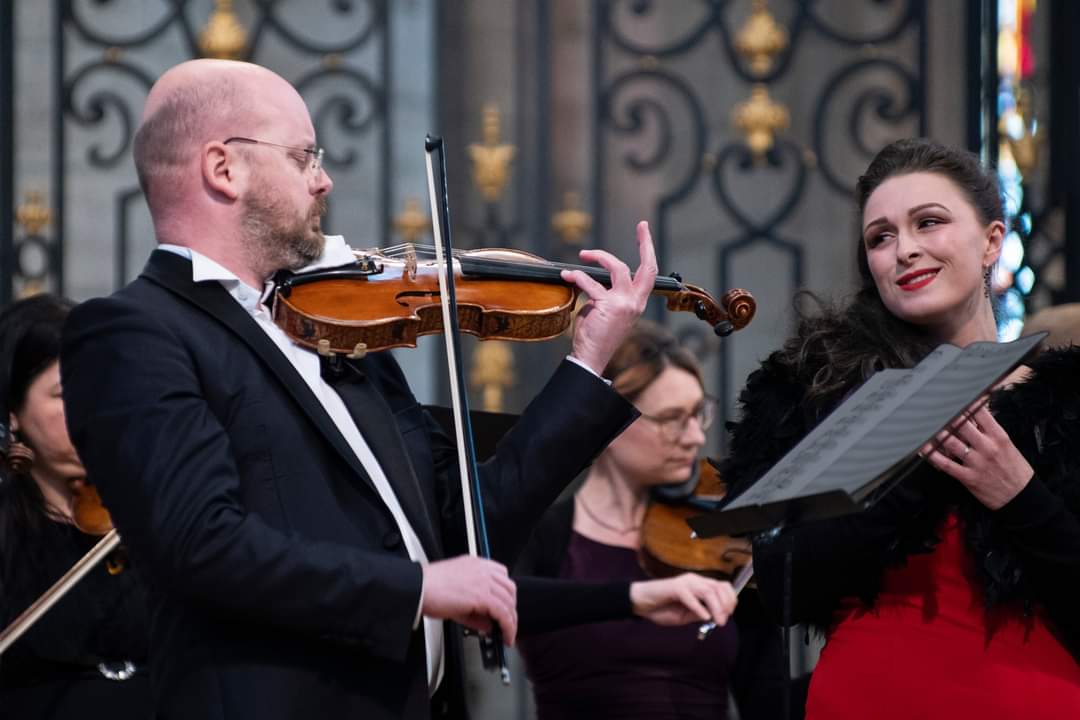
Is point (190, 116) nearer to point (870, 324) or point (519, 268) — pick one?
point (519, 268)

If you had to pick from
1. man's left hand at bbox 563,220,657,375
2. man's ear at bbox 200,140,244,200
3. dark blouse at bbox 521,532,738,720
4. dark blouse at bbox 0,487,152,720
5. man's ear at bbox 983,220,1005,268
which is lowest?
dark blouse at bbox 521,532,738,720

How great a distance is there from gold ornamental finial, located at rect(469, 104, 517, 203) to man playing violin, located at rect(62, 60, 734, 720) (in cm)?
259

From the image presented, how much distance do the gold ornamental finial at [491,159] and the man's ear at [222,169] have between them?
A: 2.74 m

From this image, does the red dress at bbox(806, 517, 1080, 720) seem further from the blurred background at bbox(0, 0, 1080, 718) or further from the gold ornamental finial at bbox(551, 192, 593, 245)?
the gold ornamental finial at bbox(551, 192, 593, 245)

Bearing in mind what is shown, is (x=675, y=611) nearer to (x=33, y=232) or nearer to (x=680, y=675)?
(x=680, y=675)

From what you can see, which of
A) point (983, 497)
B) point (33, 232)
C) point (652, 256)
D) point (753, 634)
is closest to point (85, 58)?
point (33, 232)

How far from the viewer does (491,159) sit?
16.4 feet

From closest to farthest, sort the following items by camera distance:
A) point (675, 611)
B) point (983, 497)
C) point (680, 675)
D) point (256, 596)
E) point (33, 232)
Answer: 1. point (256, 596)
2. point (675, 611)
3. point (983, 497)
4. point (680, 675)
5. point (33, 232)

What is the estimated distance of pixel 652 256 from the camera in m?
2.42

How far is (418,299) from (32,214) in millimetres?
2929

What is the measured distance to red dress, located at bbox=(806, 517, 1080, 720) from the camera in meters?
2.45

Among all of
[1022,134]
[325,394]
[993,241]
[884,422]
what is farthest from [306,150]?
[1022,134]

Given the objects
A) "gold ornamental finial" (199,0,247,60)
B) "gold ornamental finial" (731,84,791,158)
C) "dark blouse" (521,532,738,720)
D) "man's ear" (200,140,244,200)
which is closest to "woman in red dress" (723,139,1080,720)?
"dark blouse" (521,532,738,720)

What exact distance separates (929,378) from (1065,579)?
1.47 ft
